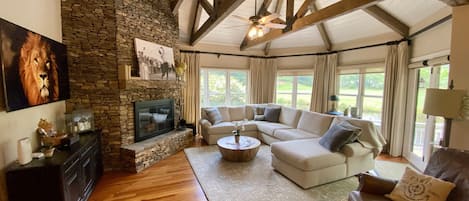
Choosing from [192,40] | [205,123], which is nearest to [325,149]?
[205,123]

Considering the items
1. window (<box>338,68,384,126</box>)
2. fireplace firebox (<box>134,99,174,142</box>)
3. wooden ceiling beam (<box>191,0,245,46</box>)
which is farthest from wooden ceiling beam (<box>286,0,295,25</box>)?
fireplace firebox (<box>134,99,174,142</box>)

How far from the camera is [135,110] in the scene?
13.0 ft

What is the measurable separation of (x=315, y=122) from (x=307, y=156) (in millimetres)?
1624

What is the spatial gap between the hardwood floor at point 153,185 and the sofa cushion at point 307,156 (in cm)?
136

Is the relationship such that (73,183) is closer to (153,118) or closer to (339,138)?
(153,118)

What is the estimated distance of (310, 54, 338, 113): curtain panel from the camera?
19.3ft

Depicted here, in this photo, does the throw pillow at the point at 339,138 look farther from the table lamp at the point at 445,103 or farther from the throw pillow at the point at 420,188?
the throw pillow at the point at 420,188

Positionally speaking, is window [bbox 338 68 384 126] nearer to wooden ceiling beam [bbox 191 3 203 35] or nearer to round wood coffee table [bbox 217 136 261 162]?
round wood coffee table [bbox 217 136 261 162]

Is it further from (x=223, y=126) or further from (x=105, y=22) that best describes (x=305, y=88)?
Answer: (x=105, y=22)

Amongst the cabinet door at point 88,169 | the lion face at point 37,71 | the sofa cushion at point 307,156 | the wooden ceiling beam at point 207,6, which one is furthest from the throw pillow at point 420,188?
the wooden ceiling beam at point 207,6

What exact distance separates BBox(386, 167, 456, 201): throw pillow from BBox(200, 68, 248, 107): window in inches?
207

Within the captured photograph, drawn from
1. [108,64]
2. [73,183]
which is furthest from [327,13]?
[73,183]

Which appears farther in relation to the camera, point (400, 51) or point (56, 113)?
point (400, 51)

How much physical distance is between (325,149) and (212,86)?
4.16m
